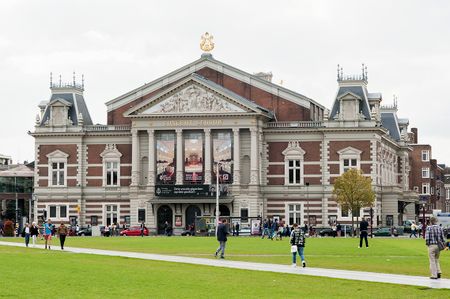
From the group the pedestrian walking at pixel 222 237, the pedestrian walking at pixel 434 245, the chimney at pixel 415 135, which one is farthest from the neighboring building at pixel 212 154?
the pedestrian walking at pixel 434 245

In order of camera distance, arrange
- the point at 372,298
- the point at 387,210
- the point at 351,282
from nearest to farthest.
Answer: the point at 372,298, the point at 351,282, the point at 387,210

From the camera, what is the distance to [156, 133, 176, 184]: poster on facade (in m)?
118

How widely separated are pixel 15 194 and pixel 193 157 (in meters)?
36.4

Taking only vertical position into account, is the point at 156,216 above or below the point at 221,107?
below

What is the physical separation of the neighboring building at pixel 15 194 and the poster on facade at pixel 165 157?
30.7 m

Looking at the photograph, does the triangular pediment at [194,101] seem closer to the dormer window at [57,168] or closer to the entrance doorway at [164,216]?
the entrance doorway at [164,216]

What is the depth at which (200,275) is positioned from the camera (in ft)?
132

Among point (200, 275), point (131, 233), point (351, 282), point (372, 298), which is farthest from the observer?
point (131, 233)

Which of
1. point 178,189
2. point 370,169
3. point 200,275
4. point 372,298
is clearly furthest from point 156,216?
point 372,298

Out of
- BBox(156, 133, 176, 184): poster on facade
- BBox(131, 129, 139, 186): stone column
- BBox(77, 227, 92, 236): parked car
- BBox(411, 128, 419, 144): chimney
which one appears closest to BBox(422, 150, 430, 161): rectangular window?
BBox(411, 128, 419, 144): chimney

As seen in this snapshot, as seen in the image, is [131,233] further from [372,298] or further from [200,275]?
[372,298]

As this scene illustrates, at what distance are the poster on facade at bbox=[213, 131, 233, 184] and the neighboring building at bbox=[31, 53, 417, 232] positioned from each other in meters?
0.11

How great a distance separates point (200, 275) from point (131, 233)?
7292cm

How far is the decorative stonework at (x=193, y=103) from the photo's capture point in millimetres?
115625
